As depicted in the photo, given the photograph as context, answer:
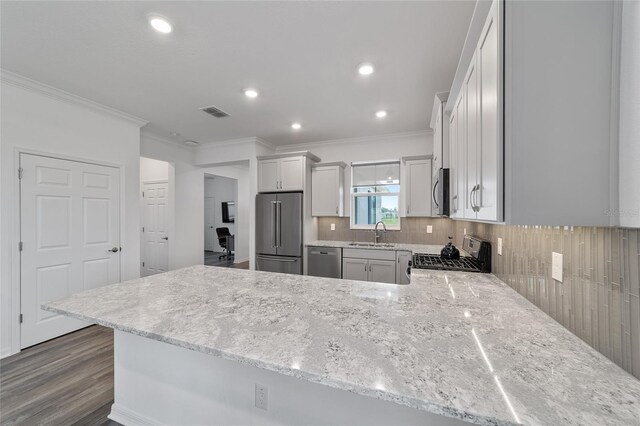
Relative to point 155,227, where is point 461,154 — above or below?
above

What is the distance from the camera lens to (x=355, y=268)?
12.5 ft

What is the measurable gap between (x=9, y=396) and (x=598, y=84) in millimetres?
3931

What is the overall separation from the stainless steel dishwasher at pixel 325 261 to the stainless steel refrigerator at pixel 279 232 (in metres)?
0.19

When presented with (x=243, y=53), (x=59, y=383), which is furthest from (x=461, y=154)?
(x=59, y=383)

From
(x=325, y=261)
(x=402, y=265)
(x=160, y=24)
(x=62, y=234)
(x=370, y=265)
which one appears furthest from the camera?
(x=325, y=261)

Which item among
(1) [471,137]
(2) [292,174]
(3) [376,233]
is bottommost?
(3) [376,233]

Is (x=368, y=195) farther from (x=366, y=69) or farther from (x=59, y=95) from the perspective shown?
(x=59, y=95)

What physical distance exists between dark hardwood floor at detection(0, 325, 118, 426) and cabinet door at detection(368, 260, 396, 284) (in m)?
3.01

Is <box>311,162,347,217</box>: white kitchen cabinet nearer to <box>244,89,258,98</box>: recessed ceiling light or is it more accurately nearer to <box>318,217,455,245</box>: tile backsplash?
<box>318,217,455,245</box>: tile backsplash

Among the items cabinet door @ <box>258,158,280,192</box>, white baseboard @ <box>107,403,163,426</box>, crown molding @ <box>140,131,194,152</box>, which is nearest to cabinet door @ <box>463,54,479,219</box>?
white baseboard @ <box>107,403,163,426</box>

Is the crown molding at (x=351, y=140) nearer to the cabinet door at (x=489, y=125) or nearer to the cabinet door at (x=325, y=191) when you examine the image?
the cabinet door at (x=325, y=191)

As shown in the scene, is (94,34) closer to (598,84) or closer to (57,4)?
(57,4)

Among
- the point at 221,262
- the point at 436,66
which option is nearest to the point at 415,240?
the point at 436,66

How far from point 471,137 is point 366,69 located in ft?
4.52
